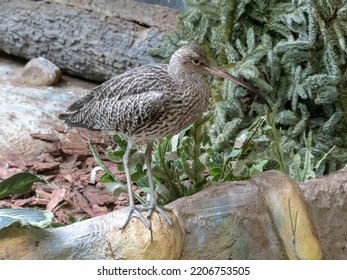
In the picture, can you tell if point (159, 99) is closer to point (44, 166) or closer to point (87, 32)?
point (44, 166)

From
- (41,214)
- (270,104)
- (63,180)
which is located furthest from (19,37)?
(41,214)

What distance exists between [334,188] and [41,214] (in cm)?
139

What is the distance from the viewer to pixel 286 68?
4352 mm

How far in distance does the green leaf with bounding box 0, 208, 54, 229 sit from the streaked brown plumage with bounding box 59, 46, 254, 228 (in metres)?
0.34

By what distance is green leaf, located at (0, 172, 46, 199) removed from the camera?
300 centimetres

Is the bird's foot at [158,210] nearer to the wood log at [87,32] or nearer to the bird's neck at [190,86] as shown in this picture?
the bird's neck at [190,86]

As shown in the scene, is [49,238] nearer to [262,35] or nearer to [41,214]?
[41,214]

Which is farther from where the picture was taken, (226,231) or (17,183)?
(17,183)

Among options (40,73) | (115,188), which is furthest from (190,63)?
(40,73)

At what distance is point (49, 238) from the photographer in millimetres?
2668

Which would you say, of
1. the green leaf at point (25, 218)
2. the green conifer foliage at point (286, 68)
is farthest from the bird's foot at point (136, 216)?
the green conifer foliage at point (286, 68)

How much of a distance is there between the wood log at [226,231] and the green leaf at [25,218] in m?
0.04

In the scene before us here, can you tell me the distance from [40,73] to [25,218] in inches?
114

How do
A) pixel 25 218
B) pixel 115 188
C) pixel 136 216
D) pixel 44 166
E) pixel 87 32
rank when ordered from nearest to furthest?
pixel 25 218, pixel 136 216, pixel 115 188, pixel 44 166, pixel 87 32
